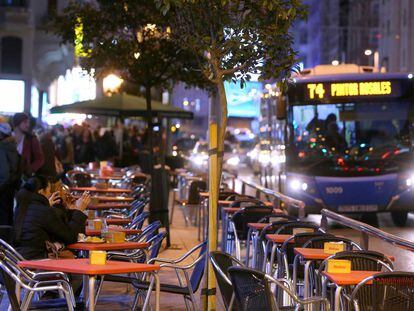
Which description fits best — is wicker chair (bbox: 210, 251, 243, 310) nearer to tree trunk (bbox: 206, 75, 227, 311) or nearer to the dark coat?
tree trunk (bbox: 206, 75, 227, 311)

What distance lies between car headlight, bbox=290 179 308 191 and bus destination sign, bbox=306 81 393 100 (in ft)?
5.72

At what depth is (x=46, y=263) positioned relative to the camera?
8172 mm

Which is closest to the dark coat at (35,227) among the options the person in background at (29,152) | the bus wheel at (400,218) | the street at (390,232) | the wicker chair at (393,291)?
the wicker chair at (393,291)

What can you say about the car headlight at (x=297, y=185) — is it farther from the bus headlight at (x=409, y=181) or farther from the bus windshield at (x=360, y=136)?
the bus headlight at (x=409, y=181)

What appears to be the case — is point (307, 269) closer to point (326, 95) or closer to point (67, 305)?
point (67, 305)

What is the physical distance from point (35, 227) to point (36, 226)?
14mm

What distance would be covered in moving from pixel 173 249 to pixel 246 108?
141ft

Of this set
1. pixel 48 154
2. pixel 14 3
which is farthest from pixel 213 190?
pixel 14 3

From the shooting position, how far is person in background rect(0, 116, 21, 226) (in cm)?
1408

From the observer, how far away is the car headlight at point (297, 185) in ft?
69.4

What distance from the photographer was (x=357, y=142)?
69.1 feet

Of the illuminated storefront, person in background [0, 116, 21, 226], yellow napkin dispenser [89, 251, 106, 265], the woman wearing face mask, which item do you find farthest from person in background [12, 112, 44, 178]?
the illuminated storefront

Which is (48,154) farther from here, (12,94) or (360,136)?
(12,94)

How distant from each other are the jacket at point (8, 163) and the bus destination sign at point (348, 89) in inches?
333
